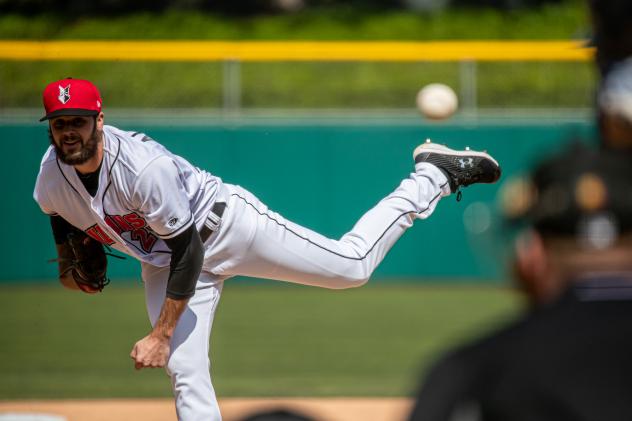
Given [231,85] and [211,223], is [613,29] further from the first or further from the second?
[231,85]

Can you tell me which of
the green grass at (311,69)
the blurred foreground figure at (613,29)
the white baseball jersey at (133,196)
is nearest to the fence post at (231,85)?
the green grass at (311,69)

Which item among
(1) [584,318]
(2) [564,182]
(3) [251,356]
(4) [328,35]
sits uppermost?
(2) [564,182]

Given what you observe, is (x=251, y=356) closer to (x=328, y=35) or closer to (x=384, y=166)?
(x=384, y=166)

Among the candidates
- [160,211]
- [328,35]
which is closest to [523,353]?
[160,211]

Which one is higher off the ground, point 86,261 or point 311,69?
point 86,261

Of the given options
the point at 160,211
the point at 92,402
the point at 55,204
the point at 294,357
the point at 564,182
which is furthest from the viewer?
the point at 294,357

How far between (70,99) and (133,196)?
1.31 ft

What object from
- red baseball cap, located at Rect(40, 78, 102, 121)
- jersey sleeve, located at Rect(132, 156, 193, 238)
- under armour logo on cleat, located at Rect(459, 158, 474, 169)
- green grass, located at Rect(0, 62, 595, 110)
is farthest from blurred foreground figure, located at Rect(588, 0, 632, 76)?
green grass, located at Rect(0, 62, 595, 110)

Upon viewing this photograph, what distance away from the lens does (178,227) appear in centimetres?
352

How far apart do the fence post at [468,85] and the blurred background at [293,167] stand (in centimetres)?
2

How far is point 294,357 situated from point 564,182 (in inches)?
217

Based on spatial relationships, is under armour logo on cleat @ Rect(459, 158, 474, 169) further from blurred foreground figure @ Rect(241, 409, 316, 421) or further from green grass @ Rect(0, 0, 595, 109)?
green grass @ Rect(0, 0, 595, 109)

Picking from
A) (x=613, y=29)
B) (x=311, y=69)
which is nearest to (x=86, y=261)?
(x=613, y=29)

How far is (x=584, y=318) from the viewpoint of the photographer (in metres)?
1.32
